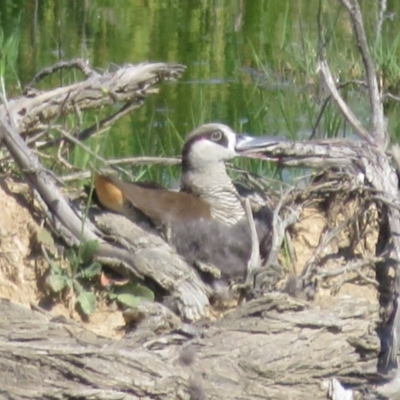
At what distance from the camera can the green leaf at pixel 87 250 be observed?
3916 millimetres

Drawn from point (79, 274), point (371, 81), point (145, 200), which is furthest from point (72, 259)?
point (371, 81)

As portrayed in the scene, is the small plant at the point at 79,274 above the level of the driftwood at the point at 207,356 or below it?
above

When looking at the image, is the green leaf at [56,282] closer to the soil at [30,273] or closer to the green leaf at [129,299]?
the soil at [30,273]

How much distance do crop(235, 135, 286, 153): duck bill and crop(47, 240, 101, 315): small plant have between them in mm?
788

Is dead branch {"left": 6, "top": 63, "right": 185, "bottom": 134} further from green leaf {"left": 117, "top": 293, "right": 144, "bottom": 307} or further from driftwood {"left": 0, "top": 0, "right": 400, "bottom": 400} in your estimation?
green leaf {"left": 117, "top": 293, "right": 144, "bottom": 307}

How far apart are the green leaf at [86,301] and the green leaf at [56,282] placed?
0.06 m

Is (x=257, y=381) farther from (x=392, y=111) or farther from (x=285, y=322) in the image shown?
(x=392, y=111)

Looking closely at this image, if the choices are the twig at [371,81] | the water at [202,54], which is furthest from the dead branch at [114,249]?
the water at [202,54]

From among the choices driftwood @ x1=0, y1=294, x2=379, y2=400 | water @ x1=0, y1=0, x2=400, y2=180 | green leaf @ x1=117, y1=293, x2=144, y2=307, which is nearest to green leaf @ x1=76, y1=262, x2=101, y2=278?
green leaf @ x1=117, y1=293, x2=144, y2=307

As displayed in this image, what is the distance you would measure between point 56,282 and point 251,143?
3.25 feet

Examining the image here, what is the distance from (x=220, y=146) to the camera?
4.47 metres

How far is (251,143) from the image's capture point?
4.50 meters

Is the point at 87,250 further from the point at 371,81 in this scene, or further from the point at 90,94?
the point at 371,81

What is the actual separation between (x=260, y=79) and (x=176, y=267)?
167 inches
